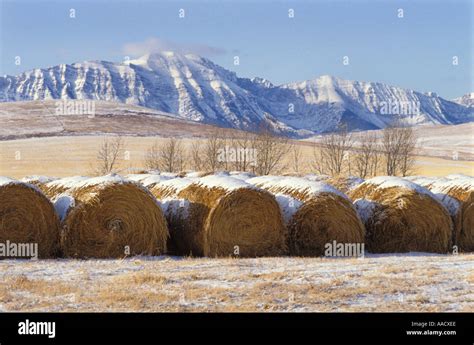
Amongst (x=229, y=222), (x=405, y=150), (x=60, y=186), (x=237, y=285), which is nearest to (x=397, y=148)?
(x=405, y=150)

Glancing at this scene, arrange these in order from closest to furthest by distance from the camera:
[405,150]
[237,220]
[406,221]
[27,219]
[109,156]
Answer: [27,219], [237,220], [406,221], [405,150], [109,156]

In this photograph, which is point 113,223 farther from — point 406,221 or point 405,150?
point 405,150

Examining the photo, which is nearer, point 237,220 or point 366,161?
point 237,220

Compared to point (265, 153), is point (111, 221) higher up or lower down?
lower down

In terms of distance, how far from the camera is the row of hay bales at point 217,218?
50.6 ft

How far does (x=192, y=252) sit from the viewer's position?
15.9 metres

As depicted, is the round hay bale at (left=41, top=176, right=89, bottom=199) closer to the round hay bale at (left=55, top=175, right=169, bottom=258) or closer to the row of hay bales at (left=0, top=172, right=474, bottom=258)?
the row of hay bales at (left=0, top=172, right=474, bottom=258)

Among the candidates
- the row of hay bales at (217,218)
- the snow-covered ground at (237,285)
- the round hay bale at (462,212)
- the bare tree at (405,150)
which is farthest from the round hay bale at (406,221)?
the bare tree at (405,150)

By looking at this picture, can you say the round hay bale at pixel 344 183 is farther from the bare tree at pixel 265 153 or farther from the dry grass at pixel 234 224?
the bare tree at pixel 265 153

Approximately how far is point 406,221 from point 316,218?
228 cm

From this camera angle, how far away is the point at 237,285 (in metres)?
11.2

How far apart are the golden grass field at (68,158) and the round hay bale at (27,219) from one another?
50.4 meters

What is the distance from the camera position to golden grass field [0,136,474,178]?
71125mm
